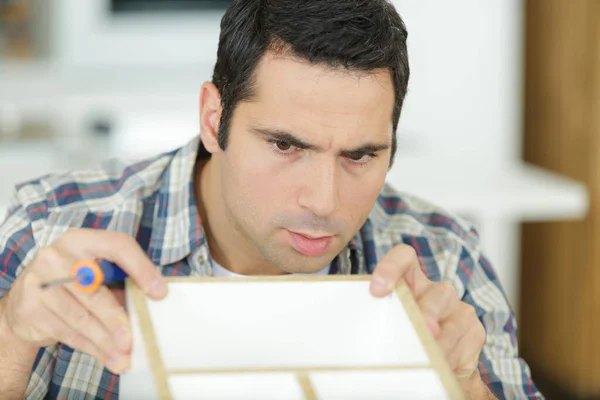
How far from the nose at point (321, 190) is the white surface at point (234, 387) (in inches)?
15.9

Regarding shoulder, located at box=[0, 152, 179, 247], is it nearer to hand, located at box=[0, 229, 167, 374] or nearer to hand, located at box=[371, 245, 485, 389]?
hand, located at box=[0, 229, 167, 374]

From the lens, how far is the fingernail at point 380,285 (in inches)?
37.0

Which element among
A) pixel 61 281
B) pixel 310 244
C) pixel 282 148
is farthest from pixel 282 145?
pixel 61 281

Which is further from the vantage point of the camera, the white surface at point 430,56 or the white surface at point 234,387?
the white surface at point 430,56

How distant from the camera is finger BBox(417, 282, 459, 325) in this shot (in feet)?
3.31

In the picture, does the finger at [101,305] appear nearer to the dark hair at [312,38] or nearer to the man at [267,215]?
the man at [267,215]

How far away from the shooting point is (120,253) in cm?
96

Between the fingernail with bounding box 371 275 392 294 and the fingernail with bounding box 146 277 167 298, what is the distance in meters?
0.20

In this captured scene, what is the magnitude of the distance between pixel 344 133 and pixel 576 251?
2.20 m

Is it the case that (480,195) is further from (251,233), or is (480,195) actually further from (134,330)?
→ (134,330)

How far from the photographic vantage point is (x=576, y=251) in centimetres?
321

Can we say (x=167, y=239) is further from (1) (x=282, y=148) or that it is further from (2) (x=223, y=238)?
(1) (x=282, y=148)

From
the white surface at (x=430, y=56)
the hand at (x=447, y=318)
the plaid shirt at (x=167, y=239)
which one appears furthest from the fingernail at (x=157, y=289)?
the white surface at (x=430, y=56)

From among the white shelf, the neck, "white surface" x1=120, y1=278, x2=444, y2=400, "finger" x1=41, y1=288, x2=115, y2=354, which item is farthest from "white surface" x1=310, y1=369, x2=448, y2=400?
the white shelf
